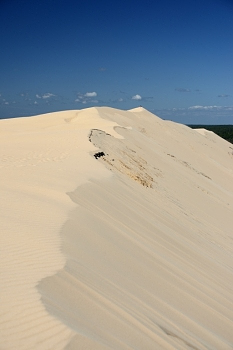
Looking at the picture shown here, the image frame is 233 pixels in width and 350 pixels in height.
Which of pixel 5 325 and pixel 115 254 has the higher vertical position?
pixel 5 325

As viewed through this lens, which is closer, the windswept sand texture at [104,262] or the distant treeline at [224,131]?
the windswept sand texture at [104,262]

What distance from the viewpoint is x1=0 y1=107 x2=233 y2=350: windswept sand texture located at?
9.04 ft

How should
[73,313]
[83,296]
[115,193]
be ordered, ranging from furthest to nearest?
[115,193]
[83,296]
[73,313]

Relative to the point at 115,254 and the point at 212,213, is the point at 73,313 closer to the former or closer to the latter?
the point at 115,254

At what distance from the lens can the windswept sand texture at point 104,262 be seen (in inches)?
108

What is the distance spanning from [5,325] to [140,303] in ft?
5.22

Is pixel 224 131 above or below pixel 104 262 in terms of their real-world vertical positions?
below

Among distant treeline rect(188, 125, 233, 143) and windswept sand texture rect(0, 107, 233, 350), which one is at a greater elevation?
windswept sand texture rect(0, 107, 233, 350)

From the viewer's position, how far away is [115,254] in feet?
14.8

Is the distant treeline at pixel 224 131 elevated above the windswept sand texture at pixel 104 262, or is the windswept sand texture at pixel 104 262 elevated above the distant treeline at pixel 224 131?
the windswept sand texture at pixel 104 262

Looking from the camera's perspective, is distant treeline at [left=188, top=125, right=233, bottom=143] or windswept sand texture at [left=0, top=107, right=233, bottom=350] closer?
windswept sand texture at [left=0, top=107, right=233, bottom=350]

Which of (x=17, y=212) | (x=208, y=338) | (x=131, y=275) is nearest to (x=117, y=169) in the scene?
→ (x=17, y=212)

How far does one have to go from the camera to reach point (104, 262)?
4.14 metres

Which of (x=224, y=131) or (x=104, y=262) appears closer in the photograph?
(x=104, y=262)
